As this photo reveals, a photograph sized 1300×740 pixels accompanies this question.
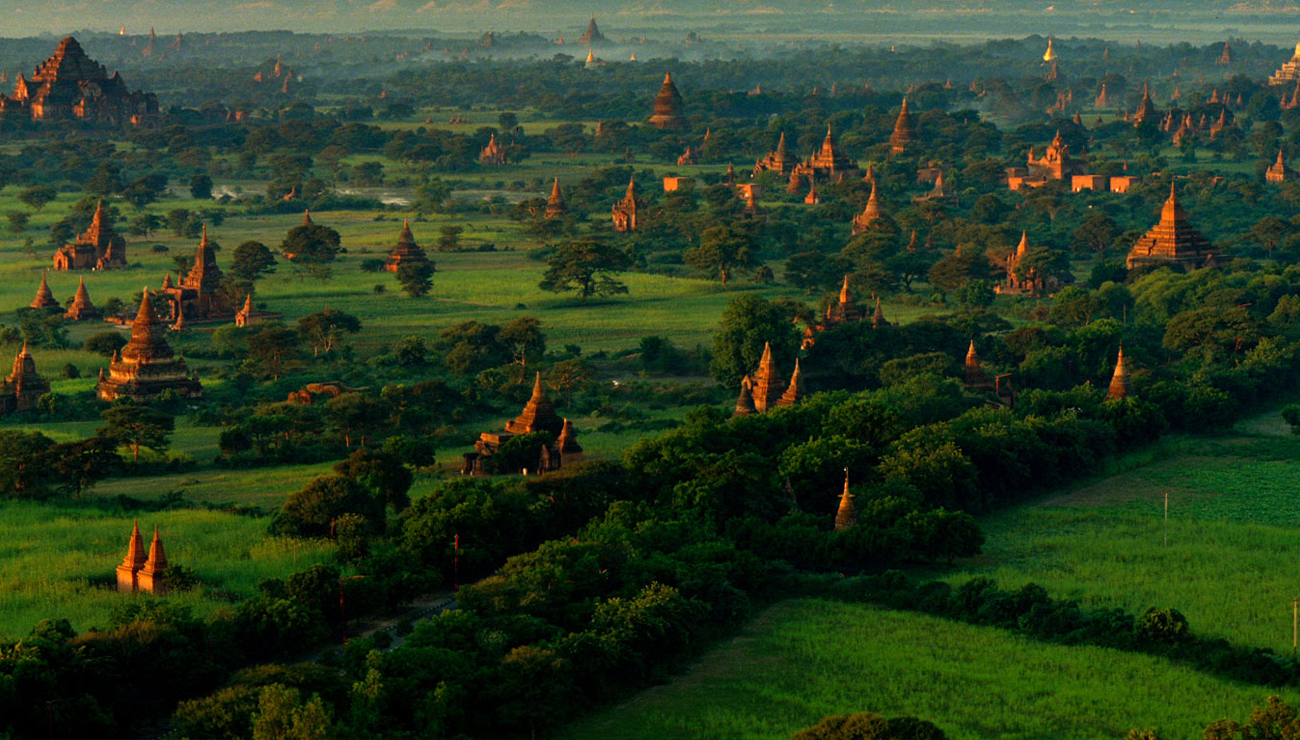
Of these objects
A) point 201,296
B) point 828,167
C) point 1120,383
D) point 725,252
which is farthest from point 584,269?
point 828,167

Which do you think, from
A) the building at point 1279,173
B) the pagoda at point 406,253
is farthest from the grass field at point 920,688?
the building at point 1279,173

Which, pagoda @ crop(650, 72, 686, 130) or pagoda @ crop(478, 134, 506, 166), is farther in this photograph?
pagoda @ crop(650, 72, 686, 130)

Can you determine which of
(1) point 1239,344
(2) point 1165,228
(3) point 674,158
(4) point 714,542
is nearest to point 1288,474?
(1) point 1239,344

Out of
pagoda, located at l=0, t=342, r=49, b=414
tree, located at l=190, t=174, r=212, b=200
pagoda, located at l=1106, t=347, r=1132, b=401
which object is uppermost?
pagoda, located at l=1106, t=347, r=1132, b=401

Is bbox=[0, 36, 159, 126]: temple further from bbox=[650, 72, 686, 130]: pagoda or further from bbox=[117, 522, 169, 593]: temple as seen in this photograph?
bbox=[117, 522, 169, 593]: temple

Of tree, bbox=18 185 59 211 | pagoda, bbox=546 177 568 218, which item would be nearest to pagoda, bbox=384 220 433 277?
pagoda, bbox=546 177 568 218

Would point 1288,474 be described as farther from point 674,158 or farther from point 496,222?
point 674,158
